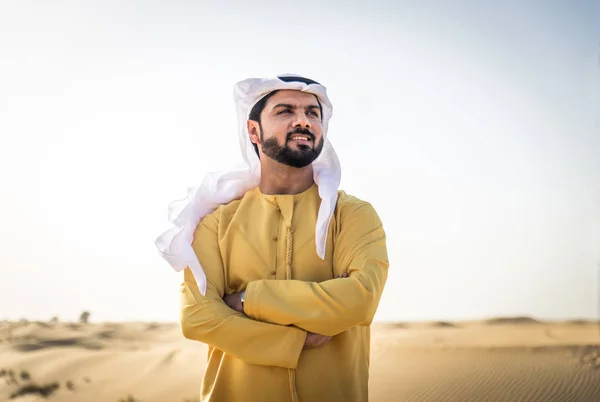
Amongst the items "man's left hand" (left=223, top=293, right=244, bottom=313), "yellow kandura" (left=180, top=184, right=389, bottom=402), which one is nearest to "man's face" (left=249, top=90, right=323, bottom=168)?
"yellow kandura" (left=180, top=184, right=389, bottom=402)

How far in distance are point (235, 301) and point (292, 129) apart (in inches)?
42.7

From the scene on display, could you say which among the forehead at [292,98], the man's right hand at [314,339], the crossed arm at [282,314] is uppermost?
the forehead at [292,98]

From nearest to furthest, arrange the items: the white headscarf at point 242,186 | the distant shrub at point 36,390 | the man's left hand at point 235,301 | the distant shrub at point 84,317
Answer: the man's left hand at point 235,301 → the white headscarf at point 242,186 → the distant shrub at point 36,390 → the distant shrub at point 84,317

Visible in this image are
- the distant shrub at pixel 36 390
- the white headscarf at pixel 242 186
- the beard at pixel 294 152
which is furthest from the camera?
the distant shrub at pixel 36 390

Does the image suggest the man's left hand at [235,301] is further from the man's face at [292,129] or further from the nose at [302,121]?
the nose at [302,121]

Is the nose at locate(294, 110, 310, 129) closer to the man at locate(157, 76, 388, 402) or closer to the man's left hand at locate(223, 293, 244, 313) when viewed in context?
the man at locate(157, 76, 388, 402)

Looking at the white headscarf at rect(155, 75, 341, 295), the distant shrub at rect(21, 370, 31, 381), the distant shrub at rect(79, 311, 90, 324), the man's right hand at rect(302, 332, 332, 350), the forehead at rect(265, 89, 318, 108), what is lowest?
the distant shrub at rect(79, 311, 90, 324)


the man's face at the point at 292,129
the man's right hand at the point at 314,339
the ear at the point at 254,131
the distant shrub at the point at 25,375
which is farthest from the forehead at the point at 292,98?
the distant shrub at the point at 25,375

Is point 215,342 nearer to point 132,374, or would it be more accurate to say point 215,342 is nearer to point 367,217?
point 367,217

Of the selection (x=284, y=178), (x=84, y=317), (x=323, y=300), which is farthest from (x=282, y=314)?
(x=84, y=317)

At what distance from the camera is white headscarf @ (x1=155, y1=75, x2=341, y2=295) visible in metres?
4.10

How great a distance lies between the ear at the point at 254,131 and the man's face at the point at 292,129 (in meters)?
0.08

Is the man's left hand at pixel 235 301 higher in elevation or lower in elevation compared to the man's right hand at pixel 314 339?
higher

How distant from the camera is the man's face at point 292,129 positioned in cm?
424
